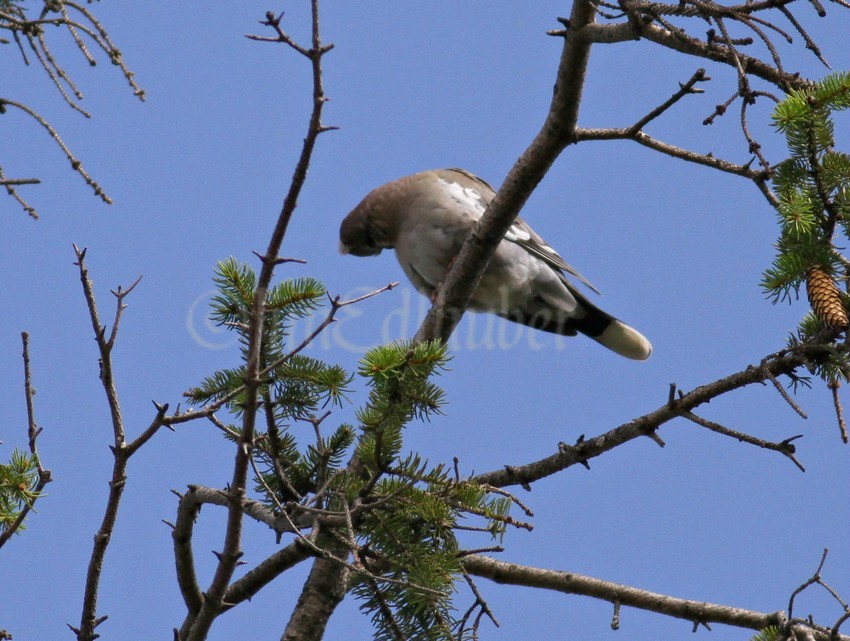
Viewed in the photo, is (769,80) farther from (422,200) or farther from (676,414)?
(422,200)

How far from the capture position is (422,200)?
179 inches

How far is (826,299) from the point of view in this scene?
6.98ft

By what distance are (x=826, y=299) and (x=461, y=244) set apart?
2.45 metres

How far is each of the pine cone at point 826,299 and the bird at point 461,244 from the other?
2.25 metres

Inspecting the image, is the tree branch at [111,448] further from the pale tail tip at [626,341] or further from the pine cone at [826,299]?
the pale tail tip at [626,341]

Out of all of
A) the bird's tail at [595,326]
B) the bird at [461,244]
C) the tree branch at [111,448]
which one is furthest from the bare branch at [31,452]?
the bird's tail at [595,326]

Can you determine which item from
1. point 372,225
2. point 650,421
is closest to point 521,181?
point 650,421

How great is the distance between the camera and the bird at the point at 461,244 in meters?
4.44

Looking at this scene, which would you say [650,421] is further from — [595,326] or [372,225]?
[372,225]

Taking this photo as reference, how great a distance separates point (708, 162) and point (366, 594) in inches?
53.4

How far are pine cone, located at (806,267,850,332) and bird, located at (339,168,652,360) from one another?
2253 millimetres

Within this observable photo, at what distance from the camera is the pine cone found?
2.10m

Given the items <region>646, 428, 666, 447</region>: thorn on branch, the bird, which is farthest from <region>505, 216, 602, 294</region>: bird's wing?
<region>646, 428, 666, 447</region>: thorn on branch

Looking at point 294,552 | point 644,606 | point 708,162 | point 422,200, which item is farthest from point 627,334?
point 294,552
